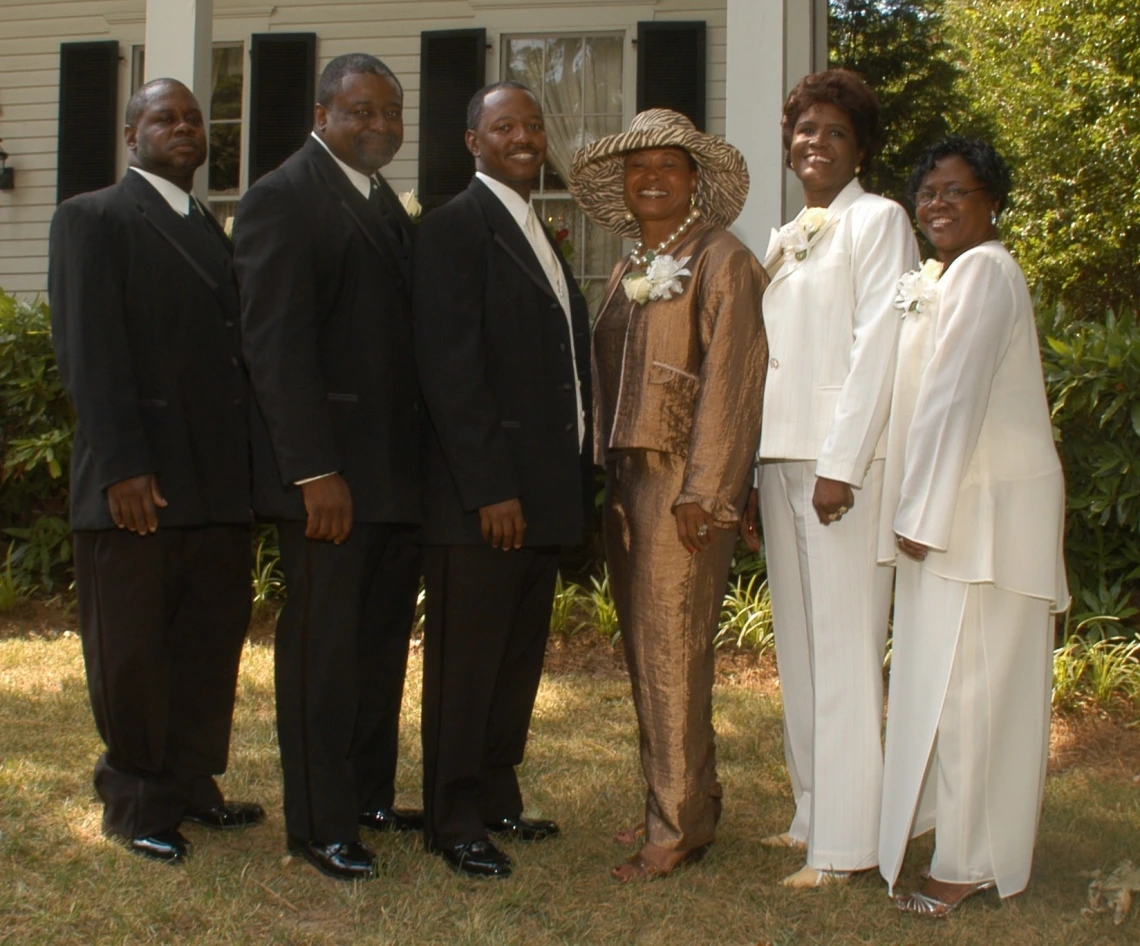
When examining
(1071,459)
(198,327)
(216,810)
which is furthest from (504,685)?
(1071,459)

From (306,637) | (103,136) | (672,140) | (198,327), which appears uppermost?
(103,136)

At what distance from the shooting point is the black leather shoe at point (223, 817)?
4.38 m

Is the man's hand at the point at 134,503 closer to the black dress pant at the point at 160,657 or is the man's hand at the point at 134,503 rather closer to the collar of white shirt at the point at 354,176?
the black dress pant at the point at 160,657

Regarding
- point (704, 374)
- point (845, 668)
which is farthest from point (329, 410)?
point (845, 668)

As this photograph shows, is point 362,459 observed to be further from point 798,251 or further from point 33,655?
point 33,655

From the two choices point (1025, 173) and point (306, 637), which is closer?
point (306, 637)

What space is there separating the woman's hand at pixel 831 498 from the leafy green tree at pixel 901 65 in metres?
14.6

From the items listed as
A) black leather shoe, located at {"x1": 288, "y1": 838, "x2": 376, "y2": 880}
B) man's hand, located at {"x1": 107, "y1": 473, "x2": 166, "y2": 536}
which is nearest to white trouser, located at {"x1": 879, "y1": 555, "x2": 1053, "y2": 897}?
black leather shoe, located at {"x1": 288, "y1": 838, "x2": 376, "y2": 880}

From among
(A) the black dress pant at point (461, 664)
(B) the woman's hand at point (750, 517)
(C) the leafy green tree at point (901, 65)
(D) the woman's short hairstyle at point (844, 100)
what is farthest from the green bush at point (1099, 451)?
(C) the leafy green tree at point (901, 65)

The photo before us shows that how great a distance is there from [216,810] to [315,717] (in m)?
0.82

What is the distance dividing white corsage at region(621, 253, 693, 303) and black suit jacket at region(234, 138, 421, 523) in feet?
2.31

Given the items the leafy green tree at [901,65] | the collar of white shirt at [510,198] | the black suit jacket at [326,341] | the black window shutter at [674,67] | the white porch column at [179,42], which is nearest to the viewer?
the black suit jacket at [326,341]

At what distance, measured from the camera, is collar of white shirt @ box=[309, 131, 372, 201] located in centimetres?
399

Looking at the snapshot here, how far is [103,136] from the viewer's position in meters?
11.4
